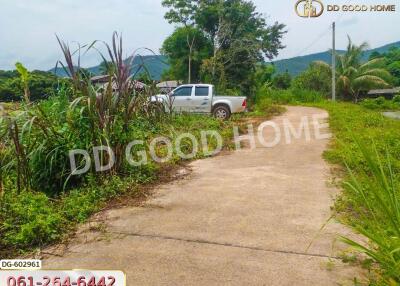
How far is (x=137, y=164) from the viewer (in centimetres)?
507

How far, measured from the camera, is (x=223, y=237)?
3.19 metres

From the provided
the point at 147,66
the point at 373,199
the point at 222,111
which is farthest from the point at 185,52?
the point at 373,199

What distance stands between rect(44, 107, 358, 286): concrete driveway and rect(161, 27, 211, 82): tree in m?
19.5

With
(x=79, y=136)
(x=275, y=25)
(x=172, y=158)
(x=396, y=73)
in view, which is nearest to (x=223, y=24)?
(x=275, y=25)

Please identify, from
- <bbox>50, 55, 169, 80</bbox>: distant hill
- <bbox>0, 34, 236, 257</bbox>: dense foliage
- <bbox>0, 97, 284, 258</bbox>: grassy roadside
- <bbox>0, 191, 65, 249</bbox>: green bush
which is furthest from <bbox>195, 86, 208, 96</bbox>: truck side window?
<bbox>0, 191, 65, 249</bbox>: green bush

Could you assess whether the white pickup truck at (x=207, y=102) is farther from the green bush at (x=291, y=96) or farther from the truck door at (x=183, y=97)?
the green bush at (x=291, y=96)

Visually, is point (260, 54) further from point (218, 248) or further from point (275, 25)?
point (218, 248)

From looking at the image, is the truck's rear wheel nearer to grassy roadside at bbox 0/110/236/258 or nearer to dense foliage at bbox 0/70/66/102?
grassy roadside at bbox 0/110/236/258

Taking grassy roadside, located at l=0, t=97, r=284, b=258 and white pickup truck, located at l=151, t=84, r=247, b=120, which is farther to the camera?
white pickup truck, located at l=151, t=84, r=247, b=120

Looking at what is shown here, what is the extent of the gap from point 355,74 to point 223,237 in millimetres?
28764

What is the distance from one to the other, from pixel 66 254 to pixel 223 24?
21.1 m

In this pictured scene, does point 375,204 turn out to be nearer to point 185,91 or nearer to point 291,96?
point 185,91

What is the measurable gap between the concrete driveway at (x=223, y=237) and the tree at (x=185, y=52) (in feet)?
64.0

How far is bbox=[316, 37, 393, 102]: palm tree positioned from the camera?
2801 centimetres
